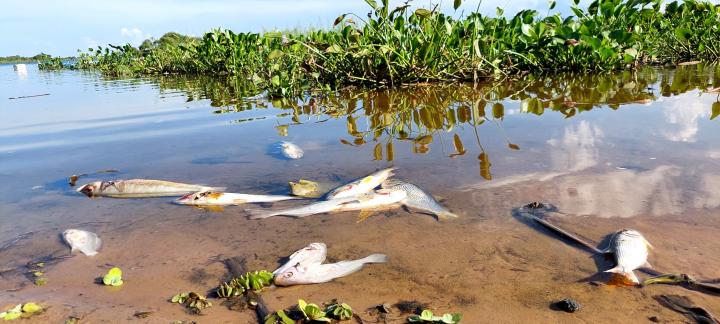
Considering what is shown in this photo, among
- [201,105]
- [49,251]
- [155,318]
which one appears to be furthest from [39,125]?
[155,318]

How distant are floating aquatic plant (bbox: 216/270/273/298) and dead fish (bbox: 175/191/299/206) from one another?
933 millimetres

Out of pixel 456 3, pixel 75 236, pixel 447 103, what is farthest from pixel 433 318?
pixel 456 3

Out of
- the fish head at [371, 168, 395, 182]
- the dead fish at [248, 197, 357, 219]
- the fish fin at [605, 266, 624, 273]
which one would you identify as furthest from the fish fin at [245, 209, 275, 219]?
the fish fin at [605, 266, 624, 273]

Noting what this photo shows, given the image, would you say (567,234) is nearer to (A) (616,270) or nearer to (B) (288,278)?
(A) (616,270)

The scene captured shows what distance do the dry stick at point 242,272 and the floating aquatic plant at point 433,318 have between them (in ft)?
1.43

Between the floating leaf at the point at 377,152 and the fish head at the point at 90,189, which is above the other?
the floating leaf at the point at 377,152

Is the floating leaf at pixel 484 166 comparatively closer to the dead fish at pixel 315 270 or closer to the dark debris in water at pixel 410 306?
the dead fish at pixel 315 270

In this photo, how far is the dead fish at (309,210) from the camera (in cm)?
232

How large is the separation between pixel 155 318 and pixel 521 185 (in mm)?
1818

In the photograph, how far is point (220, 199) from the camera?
2.50 meters

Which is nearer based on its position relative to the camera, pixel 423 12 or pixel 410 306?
pixel 410 306

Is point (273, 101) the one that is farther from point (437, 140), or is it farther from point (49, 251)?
point (49, 251)

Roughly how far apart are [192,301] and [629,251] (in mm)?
1458

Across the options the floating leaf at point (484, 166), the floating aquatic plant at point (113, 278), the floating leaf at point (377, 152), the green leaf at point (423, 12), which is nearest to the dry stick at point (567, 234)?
the floating leaf at point (484, 166)
